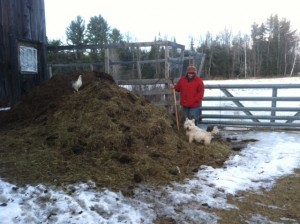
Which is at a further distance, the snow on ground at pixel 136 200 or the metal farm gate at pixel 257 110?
the metal farm gate at pixel 257 110

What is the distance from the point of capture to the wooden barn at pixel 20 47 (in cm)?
865

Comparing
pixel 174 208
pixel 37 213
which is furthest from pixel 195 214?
pixel 37 213

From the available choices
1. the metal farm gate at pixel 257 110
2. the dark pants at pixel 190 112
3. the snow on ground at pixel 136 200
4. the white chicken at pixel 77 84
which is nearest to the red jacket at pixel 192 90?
the dark pants at pixel 190 112

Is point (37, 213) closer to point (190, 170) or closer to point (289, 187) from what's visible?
point (190, 170)

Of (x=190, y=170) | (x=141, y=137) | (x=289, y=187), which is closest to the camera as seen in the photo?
(x=289, y=187)

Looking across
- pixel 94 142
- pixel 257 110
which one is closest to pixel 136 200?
pixel 94 142

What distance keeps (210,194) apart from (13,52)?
22.2ft

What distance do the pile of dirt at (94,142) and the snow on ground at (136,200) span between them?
247 mm

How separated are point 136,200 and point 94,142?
1.52 m

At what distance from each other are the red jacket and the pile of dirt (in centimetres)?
131

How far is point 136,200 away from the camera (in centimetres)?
422

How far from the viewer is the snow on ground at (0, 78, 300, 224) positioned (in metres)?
3.68

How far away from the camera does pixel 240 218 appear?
3953mm

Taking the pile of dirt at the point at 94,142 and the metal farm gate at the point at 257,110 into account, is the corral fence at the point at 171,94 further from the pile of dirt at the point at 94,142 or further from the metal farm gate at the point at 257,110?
the pile of dirt at the point at 94,142
